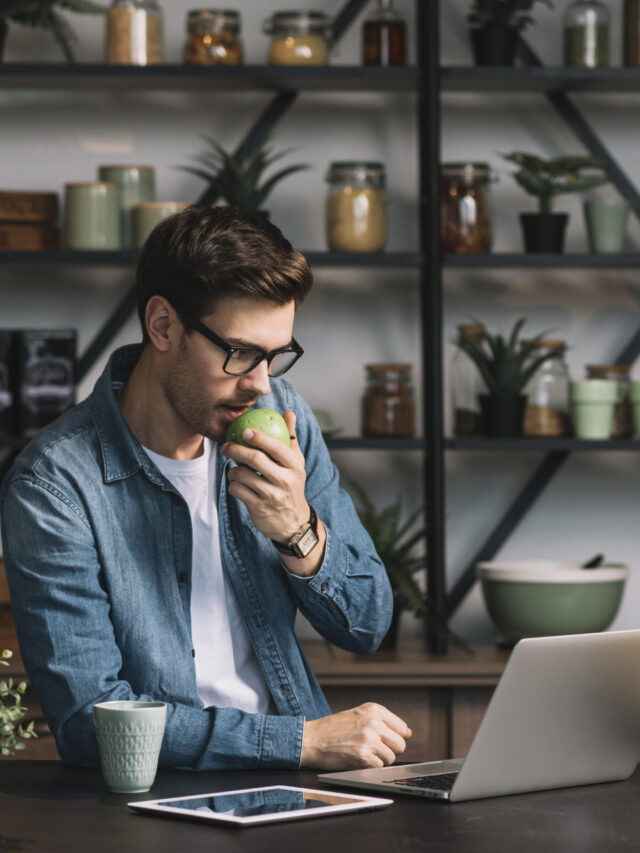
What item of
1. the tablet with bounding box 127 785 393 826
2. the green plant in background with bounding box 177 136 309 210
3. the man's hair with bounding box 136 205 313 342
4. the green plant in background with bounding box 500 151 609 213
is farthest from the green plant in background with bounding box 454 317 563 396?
the tablet with bounding box 127 785 393 826

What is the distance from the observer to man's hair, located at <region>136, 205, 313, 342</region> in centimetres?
171

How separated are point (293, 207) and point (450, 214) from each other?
49 centimetres

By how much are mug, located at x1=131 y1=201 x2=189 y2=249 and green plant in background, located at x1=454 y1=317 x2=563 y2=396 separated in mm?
792

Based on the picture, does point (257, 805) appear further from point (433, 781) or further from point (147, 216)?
point (147, 216)

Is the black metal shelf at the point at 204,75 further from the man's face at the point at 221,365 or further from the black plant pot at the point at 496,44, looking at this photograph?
the man's face at the point at 221,365

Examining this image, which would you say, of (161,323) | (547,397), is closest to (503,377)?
(547,397)

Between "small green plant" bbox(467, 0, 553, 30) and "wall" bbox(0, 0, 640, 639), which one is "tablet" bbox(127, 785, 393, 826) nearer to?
"wall" bbox(0, 0, 640, 639)

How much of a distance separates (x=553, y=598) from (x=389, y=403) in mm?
631

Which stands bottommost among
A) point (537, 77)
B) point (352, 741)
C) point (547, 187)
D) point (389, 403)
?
point (352, 741)

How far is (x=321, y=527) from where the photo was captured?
1734 millimetres

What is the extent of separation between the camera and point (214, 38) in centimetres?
314

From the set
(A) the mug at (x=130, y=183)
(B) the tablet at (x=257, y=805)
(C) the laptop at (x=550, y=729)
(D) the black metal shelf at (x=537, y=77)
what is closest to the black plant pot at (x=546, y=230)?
(D) the black metal shelf at (x=537, y=77)

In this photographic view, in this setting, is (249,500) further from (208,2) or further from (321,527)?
(208,2)

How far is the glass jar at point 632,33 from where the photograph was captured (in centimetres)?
321
